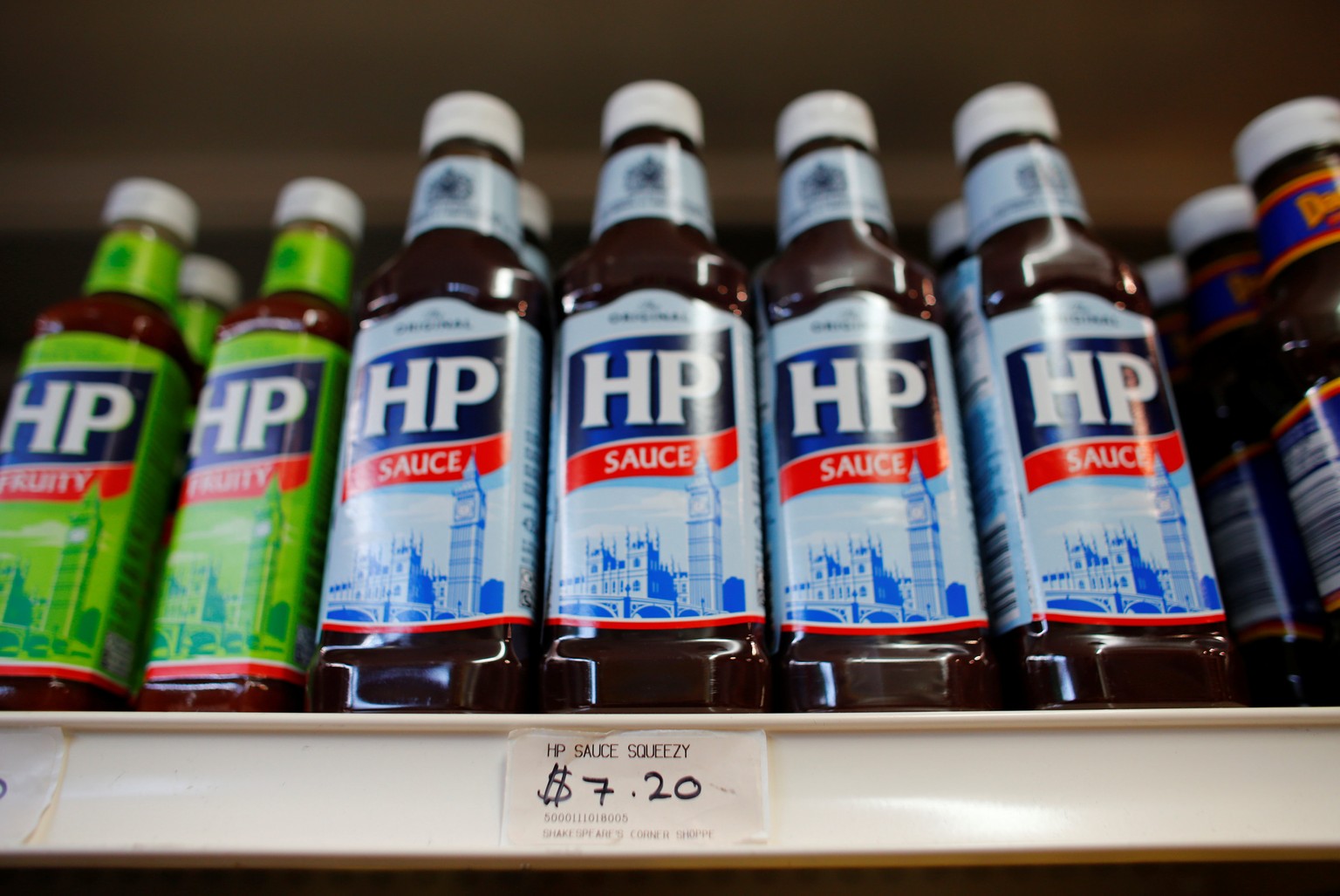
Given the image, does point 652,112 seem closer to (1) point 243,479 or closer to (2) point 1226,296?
(1) point 243,479

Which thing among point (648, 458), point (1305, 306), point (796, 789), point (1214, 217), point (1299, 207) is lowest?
point (796, 789)

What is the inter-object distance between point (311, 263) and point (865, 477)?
588mm

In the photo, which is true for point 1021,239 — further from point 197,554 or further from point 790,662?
point 197,554

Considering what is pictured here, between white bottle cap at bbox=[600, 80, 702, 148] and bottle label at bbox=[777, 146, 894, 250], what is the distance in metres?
0.11

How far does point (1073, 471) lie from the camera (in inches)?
27.7

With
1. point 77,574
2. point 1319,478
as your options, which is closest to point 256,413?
point 77,574

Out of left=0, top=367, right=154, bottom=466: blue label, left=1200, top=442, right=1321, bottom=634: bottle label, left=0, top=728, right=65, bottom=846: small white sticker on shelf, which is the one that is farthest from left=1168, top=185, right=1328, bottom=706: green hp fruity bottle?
left=0, top=367, right=154, bottom=466: blue label

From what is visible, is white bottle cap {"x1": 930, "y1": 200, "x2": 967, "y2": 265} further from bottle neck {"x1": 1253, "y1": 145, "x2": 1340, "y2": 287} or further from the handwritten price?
the handwritten price

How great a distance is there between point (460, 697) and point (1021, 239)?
24.8 inches

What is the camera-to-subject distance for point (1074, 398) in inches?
28.8

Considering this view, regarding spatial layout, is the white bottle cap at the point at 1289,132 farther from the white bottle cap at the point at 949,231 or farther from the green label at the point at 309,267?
the green label at the point at 309,267

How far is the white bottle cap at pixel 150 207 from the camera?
931 millimetres

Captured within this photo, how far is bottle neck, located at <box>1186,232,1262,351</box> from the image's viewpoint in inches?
37.6

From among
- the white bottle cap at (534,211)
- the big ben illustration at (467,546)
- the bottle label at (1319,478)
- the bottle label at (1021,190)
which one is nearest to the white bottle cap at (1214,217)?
the bottle label at (1021,190)
